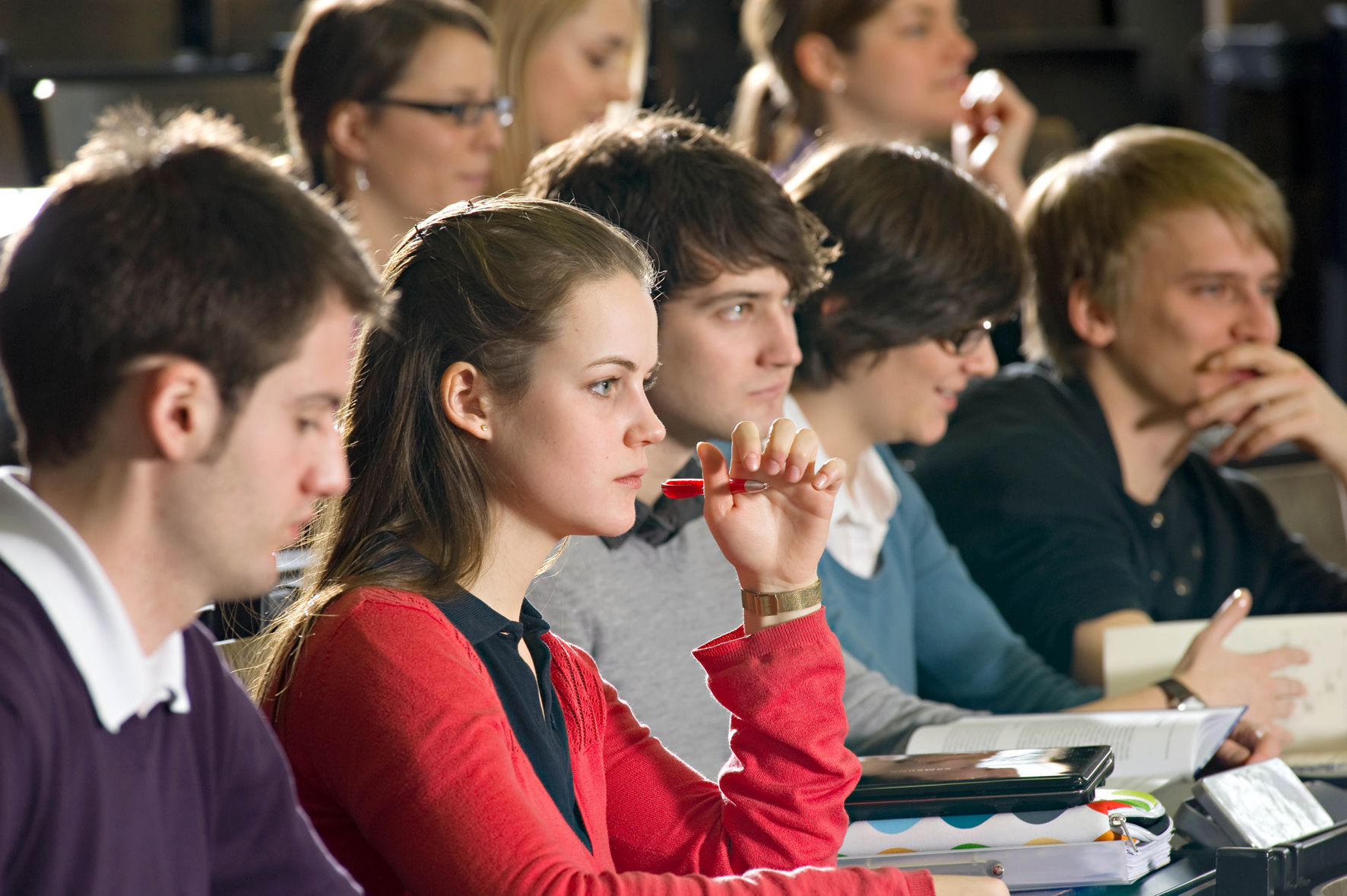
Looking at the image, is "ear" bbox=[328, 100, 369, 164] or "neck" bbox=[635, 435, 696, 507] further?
"ear" bbox=[328, 100, 369, 164]

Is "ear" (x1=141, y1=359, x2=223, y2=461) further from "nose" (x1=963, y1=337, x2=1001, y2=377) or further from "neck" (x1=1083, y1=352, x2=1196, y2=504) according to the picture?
"neck" (x1=1083, y1=352, x2=1196, y2=504)

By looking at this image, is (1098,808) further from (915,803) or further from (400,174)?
(400,174)

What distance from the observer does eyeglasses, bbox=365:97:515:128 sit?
2117 millimetres

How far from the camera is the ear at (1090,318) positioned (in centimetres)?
189

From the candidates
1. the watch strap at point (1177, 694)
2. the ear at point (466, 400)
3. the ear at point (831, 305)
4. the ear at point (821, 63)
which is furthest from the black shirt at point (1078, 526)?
the ear at point (466, 400)

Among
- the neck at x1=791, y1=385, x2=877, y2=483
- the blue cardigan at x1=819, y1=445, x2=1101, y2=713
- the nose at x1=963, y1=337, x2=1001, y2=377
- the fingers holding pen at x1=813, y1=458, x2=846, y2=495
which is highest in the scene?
the fingers holding pen at x1=813, y1=458, x2=846, y2=495

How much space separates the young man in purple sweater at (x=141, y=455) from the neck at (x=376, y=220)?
1.41 metres

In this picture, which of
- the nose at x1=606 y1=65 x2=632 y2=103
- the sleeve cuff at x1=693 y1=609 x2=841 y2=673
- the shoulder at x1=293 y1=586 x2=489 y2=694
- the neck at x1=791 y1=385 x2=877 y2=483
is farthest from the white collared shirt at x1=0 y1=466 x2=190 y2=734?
the nose at x1=606 y1=65 x2=632 y2=103

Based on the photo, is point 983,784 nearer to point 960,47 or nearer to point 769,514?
point 769,514

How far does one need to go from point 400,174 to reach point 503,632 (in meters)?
1.33

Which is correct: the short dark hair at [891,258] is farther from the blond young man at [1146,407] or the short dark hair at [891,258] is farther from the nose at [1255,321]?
the nose at [1255,321]

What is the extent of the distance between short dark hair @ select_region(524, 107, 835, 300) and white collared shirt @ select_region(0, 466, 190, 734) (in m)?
0.74

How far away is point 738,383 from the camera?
132 centimetres

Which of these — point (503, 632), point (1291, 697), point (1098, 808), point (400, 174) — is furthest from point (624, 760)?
point (400, 174)
